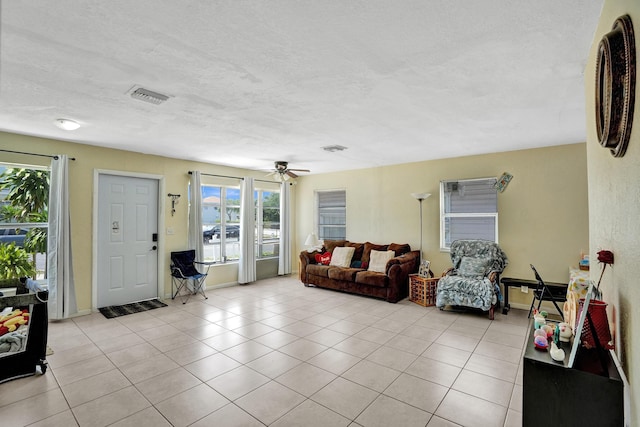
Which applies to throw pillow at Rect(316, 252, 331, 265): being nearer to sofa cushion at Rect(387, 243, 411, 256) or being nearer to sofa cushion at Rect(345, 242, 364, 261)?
sofa cushion at Rect(345, 242, 364, 261)

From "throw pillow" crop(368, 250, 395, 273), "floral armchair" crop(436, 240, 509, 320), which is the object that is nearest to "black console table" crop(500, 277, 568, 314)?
"floral armchair" crop(436, 240, 509, 320)

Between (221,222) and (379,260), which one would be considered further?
(221,222)

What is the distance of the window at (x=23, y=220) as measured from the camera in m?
4.13

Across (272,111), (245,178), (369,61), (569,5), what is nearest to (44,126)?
A: (272,111)

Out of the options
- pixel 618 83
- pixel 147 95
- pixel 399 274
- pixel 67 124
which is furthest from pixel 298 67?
pixel 399 274

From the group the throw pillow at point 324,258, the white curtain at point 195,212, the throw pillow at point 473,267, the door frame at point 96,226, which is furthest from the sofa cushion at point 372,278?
the door frame at point 96,226

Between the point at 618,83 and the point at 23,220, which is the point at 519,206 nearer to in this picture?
the point at 618,83

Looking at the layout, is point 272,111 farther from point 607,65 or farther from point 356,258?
point 356,258

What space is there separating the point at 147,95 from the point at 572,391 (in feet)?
11.6

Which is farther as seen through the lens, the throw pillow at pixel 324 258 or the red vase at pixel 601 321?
the throw pillow at pixel 324 258

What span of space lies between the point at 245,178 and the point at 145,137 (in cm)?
262

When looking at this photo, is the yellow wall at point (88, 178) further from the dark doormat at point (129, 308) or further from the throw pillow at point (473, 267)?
the throw pillow at point (473, 267)

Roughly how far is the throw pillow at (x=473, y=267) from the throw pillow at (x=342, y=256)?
2.14 metres

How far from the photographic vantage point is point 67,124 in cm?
356
